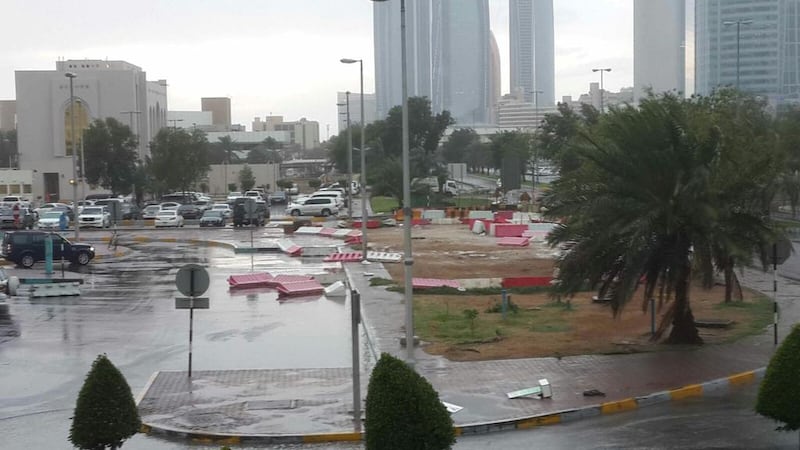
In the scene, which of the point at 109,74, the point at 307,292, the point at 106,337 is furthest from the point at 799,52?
the point at 106,337

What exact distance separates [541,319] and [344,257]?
16.8 metres

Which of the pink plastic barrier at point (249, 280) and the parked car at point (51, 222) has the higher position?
the parked car at point (51, 222)

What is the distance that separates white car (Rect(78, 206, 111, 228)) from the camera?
6188cm

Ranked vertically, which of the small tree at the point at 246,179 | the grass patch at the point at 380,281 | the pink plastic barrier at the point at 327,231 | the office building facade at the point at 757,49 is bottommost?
the grass patch at the point at 380,281

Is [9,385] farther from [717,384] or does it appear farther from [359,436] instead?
[717,384]

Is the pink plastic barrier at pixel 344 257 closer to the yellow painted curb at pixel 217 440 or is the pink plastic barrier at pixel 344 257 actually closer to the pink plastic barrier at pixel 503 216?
the pink plastic barrier at pixel 503 216

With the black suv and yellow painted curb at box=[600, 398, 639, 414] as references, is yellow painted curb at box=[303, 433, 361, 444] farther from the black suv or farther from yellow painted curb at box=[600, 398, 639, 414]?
the black suv

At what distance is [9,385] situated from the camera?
17484 mm

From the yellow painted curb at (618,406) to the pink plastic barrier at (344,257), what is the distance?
2449cm

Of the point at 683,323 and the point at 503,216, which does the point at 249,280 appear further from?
the point at 503,216

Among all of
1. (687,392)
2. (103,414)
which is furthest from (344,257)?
(103,414)

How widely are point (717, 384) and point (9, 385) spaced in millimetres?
11701

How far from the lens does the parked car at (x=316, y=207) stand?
231 feet

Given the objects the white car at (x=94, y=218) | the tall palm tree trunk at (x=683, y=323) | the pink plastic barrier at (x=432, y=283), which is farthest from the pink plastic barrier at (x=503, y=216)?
the tall palm tree trunk at (x=683, y=323)
